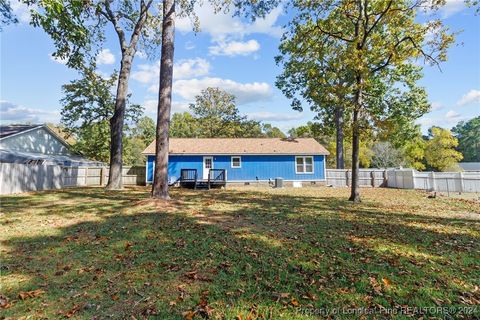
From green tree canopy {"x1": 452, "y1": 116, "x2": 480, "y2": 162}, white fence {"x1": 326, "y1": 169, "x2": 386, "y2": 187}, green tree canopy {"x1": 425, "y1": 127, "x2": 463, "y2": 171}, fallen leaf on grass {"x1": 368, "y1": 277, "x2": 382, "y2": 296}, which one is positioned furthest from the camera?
green tree canopy {"x1": 452, "y1": 116, "x2": 480, "y2": 162}

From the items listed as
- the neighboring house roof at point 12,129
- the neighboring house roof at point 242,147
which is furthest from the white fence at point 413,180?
the neighboring house roof at point 12,129

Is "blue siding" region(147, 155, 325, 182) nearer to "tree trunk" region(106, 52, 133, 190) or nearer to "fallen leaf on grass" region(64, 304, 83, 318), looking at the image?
"tree trunk" region(106, 52, 133, 190)

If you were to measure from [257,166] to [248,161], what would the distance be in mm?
881

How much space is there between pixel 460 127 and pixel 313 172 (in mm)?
70942

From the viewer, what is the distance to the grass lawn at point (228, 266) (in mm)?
3105

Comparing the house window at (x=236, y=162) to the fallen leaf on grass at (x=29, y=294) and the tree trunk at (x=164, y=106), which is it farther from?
the fallen leaf on grass at (x=29, y=294)

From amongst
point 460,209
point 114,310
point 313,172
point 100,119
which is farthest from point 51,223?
point 100,119

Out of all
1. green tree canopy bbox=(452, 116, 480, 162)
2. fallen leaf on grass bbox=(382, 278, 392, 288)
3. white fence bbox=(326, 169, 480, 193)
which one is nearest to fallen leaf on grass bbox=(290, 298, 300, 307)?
fallen leaf on grass bbox=(382, 278, 392, 288)

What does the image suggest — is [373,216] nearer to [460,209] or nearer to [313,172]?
[460,209]

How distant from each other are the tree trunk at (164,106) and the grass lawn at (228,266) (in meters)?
2.10

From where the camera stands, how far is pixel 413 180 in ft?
63.1

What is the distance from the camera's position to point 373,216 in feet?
27.8

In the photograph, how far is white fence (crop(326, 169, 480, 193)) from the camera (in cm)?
1564

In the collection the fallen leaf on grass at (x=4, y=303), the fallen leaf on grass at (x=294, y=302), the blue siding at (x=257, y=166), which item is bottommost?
the fallen leaf on grass at (x=294, y=302)
